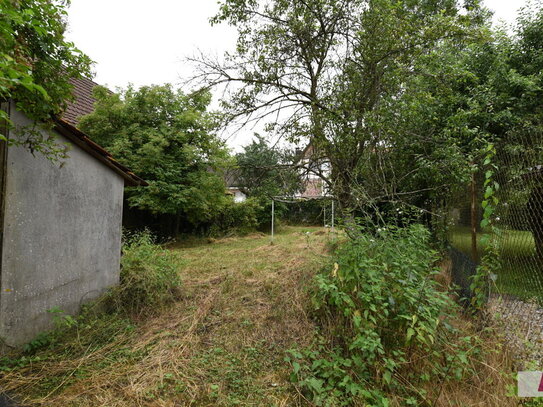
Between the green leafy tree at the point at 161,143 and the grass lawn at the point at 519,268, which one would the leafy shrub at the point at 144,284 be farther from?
the green leafy tree at the point at 161,143

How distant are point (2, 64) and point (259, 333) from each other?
3424 millimetres

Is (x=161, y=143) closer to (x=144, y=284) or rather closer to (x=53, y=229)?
(x=144, y=284)

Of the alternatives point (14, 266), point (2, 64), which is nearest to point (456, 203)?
point (2, 64)

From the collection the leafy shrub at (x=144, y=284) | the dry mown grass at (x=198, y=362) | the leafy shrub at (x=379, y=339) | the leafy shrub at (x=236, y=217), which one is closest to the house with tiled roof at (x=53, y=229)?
the leafy shrub at (x=144, y=284)

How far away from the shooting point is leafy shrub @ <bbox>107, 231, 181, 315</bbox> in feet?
14.3

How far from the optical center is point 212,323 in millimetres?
4008

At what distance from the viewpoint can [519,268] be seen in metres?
3.16

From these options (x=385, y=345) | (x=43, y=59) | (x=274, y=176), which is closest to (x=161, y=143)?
(x=274, y=176)

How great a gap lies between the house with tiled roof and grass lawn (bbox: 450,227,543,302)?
15.6 ft

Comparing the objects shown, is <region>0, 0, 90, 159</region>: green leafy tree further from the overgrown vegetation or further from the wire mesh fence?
the wire mesh fence

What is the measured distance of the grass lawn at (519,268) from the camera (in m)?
3.00

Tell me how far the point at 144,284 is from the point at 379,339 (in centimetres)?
344

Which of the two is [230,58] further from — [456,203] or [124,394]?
[124,394]

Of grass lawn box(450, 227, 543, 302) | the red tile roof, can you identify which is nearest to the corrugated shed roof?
the red tile roof
